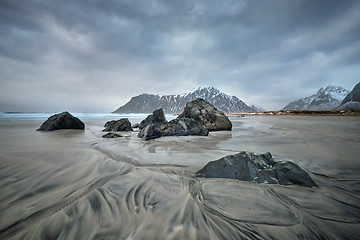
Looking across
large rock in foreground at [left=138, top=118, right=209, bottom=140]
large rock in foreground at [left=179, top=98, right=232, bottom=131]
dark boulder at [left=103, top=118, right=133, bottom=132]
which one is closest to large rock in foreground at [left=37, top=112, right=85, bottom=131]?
dark boulder at [left=103, top=118, right=133, bottom=132]

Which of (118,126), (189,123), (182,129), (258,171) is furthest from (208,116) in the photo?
(258,171)

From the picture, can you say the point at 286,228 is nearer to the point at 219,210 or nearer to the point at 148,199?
the point at 219,210

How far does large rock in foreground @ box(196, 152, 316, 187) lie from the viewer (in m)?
1.66

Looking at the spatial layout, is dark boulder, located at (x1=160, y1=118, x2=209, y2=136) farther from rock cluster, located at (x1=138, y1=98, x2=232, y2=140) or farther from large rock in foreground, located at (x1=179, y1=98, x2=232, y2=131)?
large rock in foreground, located at (x1=179, y1=98, x2=232, y2=131)

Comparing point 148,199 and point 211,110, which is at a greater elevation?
point 211,110

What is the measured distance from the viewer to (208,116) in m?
8.20

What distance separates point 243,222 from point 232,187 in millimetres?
528

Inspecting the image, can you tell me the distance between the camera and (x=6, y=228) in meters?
1.00

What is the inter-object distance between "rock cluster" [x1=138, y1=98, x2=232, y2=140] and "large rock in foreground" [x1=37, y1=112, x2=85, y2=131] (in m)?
3.97

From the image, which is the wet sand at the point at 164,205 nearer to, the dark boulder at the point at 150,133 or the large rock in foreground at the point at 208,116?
the dark boulder at the point at 150,133

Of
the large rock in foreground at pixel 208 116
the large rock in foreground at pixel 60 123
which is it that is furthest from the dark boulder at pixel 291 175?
the large rock in foreground at pixel 60 123

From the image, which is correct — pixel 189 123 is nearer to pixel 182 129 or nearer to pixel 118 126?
pixel 182 129

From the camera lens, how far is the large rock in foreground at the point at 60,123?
272 inches

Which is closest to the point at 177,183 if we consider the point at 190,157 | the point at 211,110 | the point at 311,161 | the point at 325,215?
the point at 190,157
